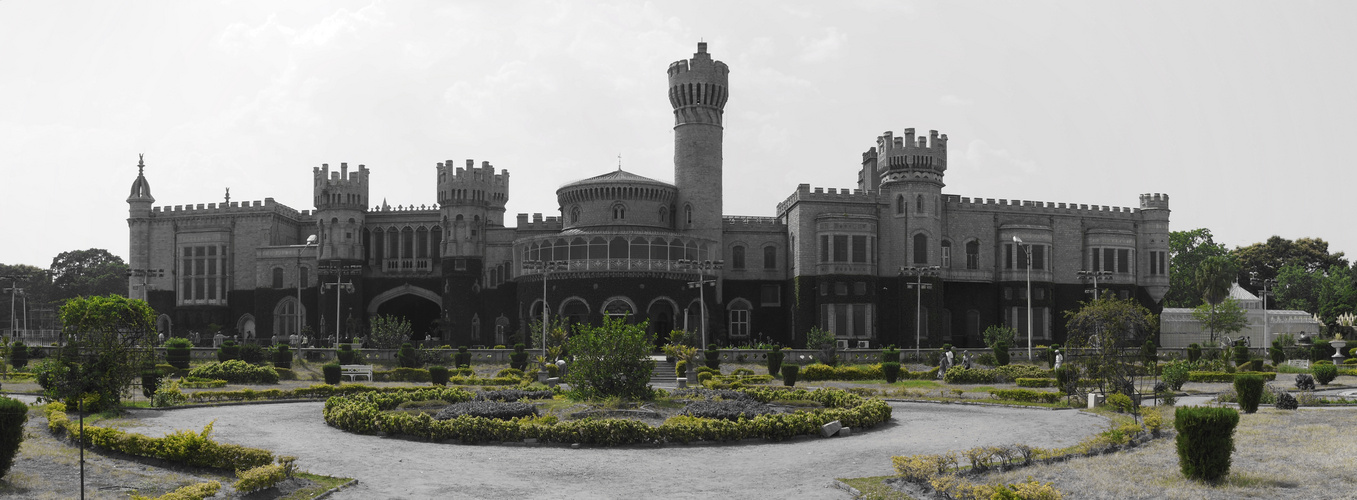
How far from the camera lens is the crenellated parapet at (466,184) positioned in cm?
6988

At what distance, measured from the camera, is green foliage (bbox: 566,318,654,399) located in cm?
3023

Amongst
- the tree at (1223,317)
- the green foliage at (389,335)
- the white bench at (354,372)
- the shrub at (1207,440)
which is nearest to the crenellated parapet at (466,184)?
the green foliage at (389,335)

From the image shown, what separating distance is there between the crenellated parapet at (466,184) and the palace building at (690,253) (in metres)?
0.09

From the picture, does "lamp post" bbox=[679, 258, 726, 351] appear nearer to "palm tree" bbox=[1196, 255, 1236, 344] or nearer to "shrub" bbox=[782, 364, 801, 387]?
"shrub" bbox=[782, 364, 801, 387]

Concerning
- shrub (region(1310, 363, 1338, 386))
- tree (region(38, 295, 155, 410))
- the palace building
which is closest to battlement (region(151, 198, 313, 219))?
the palace building

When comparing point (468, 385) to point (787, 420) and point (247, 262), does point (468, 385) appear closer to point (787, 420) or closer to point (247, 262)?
point (787, 420)

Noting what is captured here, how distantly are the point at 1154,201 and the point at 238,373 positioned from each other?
6098cm

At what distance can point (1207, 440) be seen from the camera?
17219 millimetres

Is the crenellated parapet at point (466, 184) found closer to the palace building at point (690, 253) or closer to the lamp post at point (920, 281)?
the palace building at point (690, 253)

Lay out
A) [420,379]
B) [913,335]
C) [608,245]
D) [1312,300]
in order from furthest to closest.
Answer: [1312,300]
[913,335]
[608,245]
[420,379]

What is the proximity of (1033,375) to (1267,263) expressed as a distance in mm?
82260

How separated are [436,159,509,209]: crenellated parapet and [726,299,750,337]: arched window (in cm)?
1786

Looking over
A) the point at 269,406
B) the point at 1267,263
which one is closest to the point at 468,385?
the point at 269,406

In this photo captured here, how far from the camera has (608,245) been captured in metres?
62.3
